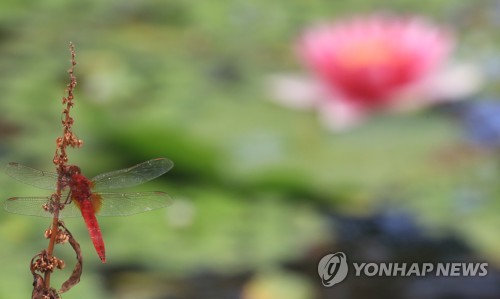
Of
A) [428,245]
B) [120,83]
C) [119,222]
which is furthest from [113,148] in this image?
[428,245]

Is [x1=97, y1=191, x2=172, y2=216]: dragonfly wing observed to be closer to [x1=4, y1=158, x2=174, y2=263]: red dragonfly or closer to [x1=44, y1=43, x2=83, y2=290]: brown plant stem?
[x1=4, y1=158, x2=174, y2=263]: red dragonfly

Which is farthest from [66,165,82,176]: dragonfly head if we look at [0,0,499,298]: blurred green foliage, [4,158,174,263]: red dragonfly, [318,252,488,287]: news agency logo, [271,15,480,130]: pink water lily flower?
[271,15,480,130]: pink water lily flower

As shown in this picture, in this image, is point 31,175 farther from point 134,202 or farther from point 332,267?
point 332,267

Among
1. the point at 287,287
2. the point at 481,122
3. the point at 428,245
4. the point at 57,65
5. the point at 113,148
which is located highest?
the point at 57,65

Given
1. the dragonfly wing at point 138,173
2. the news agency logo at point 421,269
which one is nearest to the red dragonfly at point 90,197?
the dragonfly wing at point 138,173

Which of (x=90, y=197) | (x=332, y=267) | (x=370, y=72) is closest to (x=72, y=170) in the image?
(x=90, y=197)

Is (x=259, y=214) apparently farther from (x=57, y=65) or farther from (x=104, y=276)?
(x=57, y=65)

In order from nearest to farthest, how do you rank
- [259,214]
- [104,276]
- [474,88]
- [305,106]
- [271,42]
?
[104,276]
[259,214]
[305,106]
[474,88]
[271,42]
